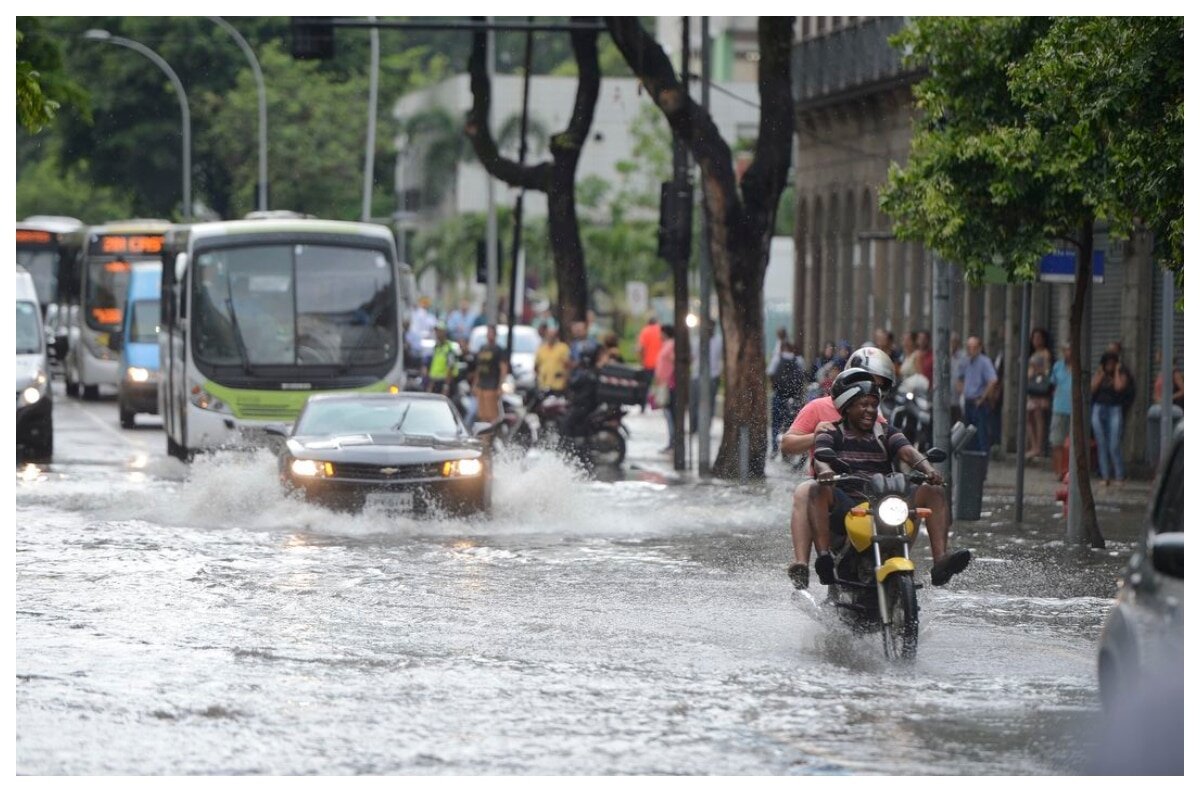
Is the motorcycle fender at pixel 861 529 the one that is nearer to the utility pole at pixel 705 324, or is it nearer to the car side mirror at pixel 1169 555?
the car side mirror at pixel 1169 555

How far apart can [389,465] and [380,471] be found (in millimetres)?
86

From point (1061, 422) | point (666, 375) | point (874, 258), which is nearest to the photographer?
point (1061, 422)

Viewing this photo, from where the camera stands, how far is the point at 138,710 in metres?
10.4

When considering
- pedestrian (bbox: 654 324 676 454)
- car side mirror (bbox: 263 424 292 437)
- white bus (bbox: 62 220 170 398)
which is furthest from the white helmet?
white bus (bbox: 62 220 170 398)

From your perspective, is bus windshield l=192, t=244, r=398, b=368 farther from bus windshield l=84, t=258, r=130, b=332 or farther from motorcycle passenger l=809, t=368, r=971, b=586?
bus windshield l=84, t=258, r=130, b=332

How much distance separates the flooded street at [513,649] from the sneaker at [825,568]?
0.25 m

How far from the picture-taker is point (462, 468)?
69.0ft

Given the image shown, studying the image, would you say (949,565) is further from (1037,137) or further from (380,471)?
(380,471)

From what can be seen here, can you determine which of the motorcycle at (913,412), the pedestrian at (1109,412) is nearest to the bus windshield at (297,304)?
the motorcycle at (913,412)

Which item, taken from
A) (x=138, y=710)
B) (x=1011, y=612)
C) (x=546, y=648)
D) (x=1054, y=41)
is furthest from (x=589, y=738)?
(x=1054, y=41)

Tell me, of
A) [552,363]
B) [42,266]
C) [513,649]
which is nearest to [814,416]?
[513,649]

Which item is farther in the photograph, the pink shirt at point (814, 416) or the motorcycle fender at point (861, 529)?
the pink shirt at point (814, 416)

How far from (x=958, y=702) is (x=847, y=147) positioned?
32234 mm

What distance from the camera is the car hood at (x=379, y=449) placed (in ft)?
68.1
